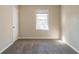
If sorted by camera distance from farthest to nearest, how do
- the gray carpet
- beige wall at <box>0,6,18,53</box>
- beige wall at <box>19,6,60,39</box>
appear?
1. beige wall at <box>19,6,60,39</box>
2. the gray carpet
3. beige wall at <box>0,6,18,53</box>

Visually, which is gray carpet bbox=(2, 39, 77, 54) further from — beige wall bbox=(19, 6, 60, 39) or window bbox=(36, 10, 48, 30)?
window bbox=(36, 10, 48, 30)

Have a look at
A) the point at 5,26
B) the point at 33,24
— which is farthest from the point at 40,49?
the point at 33,24

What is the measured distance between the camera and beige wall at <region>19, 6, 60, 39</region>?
18.4 ft

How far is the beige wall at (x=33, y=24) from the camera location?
18.4ft

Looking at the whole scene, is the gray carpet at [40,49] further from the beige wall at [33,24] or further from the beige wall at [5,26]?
the beige wall at [33,24]

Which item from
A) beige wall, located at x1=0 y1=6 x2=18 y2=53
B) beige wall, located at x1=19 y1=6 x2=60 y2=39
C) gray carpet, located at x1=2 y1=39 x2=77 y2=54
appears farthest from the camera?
beige wall, located at x1=19 y1=6 x2=60 y2=39

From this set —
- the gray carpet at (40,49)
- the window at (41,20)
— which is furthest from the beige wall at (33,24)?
the gray carpet at (40,49)

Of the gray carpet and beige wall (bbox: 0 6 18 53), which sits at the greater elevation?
beige wall (bbox: 0 6 18 53)

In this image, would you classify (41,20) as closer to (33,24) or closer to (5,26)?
(33,24)

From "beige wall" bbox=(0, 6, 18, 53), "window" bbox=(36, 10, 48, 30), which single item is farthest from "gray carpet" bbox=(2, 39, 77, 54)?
"window" bbox=(36, 10, 48, 30)

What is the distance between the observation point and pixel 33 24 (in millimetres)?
5664

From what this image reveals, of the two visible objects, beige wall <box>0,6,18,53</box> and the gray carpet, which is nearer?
beige wall <box>0,6,18,53</box>
